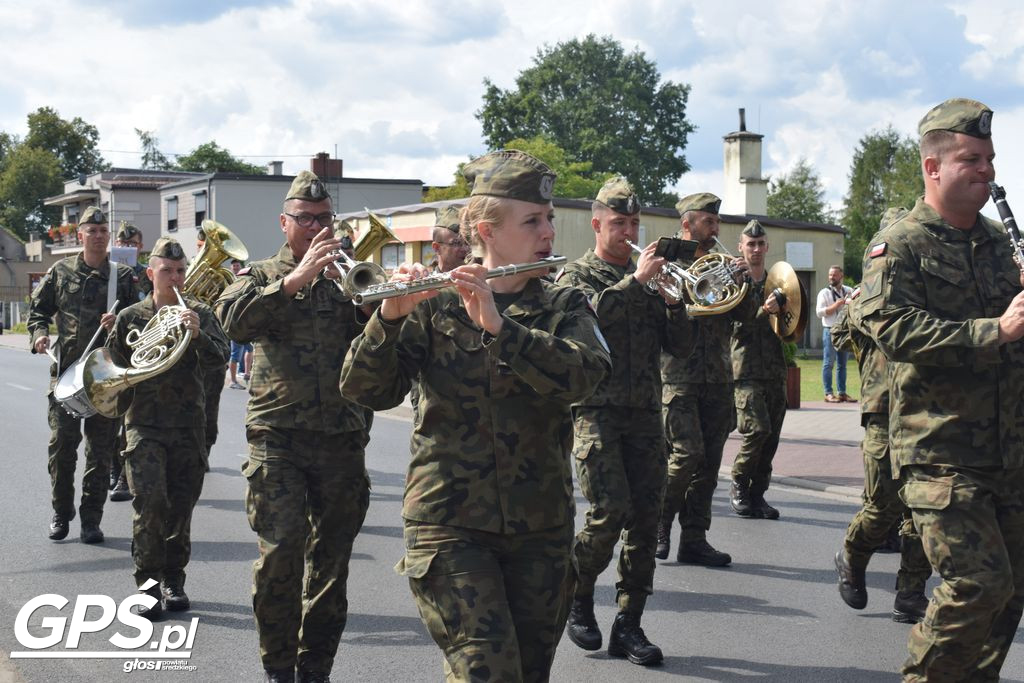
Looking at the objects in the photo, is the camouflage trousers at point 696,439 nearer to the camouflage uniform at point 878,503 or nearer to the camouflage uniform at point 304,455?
the camouflage uniform at point 878,503

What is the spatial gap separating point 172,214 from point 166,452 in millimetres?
56211

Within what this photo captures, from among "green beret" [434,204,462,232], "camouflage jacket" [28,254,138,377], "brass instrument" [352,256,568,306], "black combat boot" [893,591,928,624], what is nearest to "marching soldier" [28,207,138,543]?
"camouflage jacket" [28,254,138,377]

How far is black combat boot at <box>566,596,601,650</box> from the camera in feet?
21.1

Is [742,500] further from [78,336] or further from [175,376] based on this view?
[78,336]

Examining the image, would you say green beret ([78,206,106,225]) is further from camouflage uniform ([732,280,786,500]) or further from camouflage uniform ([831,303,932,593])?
camouflage uniform ([831,303,932,593])

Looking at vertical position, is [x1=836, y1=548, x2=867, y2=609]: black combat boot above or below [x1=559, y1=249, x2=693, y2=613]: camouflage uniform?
below

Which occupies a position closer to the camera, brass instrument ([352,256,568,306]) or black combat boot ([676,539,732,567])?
brass instrument ([352,256,568,306])

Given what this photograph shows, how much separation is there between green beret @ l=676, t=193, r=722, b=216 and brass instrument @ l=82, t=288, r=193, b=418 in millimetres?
3427

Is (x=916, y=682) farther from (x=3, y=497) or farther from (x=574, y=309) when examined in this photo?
(x=3, y=497)

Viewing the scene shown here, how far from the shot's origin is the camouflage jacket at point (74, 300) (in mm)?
9625

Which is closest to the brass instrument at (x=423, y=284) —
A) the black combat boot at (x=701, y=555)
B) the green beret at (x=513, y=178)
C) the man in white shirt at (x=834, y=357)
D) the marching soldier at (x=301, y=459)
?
the green beret at (x=513, y=178)

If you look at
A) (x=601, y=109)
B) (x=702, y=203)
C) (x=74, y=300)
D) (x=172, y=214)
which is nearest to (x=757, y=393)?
(x=702, y=203)

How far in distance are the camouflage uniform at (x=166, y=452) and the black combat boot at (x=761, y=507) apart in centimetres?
490

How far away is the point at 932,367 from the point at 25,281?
295 ft
